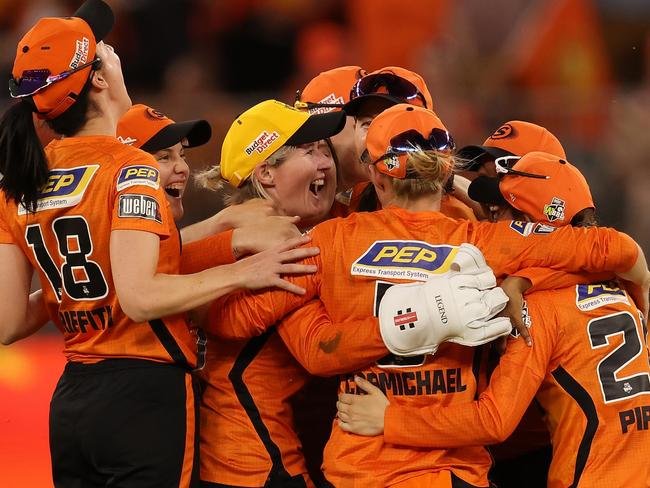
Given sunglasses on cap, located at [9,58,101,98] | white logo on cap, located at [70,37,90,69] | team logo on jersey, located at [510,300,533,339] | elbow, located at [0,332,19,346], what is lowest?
elbow, located at [0,332,19,346]

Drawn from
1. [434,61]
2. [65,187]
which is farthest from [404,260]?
[434,61]

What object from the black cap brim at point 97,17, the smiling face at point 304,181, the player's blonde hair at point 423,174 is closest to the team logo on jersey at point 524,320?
the player's blonde hair at point 423,174

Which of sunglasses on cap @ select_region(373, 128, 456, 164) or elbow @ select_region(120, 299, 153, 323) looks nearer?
elbow @ select_region(120, 299, 153, 323)

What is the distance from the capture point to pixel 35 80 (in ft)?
10.5

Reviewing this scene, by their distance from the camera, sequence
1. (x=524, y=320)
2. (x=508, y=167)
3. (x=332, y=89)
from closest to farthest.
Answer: (x=524, y=320) < (x=508, y=167) < (x=332, y=89)

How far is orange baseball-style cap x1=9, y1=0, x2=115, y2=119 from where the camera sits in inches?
125

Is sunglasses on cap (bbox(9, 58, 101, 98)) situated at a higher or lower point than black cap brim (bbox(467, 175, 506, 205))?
higher

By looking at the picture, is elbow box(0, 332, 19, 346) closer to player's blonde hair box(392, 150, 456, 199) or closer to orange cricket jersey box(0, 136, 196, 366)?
orange cricket jersey box(0, 136, 196, 366)

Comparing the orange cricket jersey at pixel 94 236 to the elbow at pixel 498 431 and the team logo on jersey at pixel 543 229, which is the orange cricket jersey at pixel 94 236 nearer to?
the elbow at pixel 498 431

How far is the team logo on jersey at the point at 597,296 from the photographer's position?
3207 mm

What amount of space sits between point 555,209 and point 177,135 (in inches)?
56.4

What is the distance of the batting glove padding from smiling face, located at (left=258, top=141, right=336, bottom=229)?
2.40 feet

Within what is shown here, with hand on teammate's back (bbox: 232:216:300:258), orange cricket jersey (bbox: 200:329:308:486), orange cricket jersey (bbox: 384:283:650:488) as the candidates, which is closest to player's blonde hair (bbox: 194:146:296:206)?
hand on teammate's back (bbox: 232:216:300:258)

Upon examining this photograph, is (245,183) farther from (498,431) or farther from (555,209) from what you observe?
(498,431)
